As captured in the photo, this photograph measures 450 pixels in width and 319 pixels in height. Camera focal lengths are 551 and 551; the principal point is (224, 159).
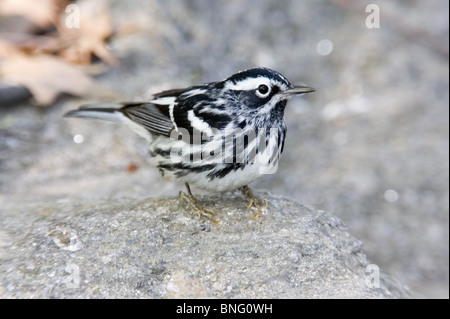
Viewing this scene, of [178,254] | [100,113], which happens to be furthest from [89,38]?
[178,254]

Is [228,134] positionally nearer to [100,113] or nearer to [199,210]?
[199,210]

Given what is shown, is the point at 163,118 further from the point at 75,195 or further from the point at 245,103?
the point at 75,195

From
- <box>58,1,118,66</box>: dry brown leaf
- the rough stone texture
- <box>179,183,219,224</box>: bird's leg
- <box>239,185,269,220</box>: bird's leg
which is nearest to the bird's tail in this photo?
the rough stone texture

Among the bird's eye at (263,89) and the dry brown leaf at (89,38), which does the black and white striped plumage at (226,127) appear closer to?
the bird's eye at (263,89)

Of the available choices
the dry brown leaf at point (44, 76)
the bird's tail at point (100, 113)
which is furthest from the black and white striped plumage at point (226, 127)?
the dry brown leaf at point (44, 76)

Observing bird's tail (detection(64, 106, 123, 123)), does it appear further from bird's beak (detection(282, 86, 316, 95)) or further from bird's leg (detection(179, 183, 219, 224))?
bird's beak (detection(282, 86, 316, 95))

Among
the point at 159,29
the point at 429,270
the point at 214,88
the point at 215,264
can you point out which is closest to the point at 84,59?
the point at 159,29
